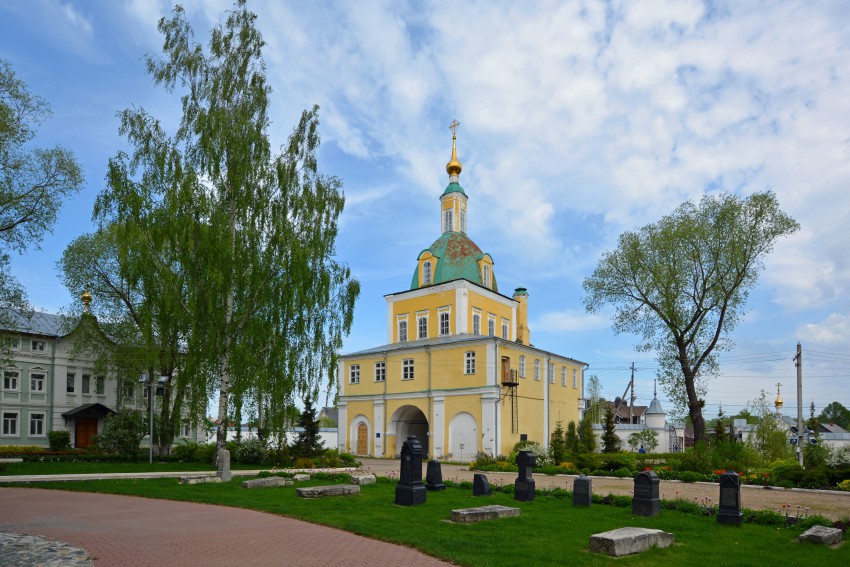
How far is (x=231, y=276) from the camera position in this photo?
21016mm

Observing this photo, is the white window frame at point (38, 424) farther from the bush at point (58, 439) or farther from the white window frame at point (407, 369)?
the white window frame at point (407, 369)

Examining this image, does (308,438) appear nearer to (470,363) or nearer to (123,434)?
(123,434)

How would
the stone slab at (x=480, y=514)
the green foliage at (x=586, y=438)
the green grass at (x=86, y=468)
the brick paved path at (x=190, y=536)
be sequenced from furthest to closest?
the green foliage at (x=586, y=438)
the green grass at (x=86, y=468)
the stone slab at (x=480, y=514)
the brick paved path at (x=190, y=536)

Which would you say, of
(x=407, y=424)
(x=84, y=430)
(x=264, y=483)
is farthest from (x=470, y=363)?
(x=84, y=430)

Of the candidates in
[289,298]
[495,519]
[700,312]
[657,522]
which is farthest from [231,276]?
[700,312]

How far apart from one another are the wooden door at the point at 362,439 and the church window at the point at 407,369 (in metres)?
4.81

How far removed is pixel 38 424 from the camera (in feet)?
138

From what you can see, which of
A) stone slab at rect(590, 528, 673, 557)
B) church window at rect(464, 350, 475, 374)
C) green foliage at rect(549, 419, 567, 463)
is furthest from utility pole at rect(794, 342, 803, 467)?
stone slab at rect(590, 528, 673, 557)

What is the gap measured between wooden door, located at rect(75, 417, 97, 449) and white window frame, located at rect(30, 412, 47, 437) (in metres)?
1.96

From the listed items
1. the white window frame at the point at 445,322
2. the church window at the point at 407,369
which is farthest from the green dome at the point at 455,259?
the church window at the point at 407,369

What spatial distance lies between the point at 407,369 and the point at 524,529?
29582mm

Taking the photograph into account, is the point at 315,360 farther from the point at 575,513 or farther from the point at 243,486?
the point at 575,513

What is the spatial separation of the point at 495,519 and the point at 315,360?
1189 centimetres

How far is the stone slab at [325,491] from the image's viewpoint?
16.2 meters
